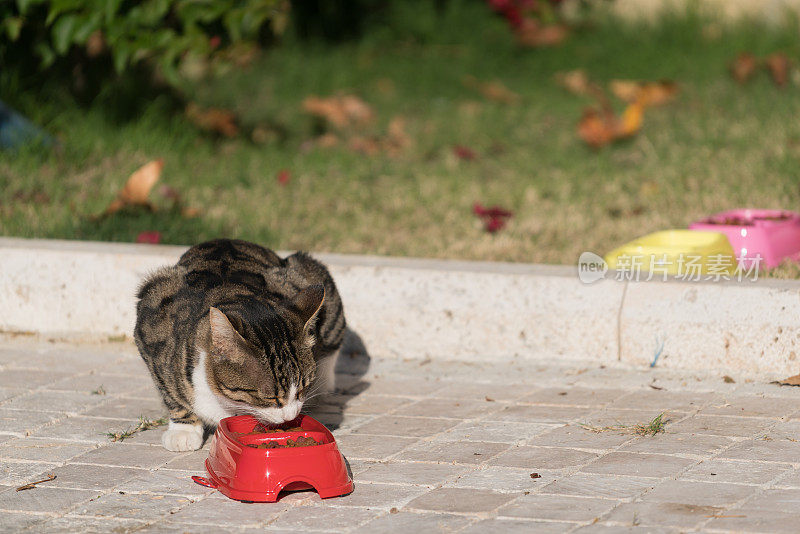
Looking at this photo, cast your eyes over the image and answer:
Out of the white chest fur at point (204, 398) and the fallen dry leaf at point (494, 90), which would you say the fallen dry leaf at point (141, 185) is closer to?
the white chest fur at point (204, 398)

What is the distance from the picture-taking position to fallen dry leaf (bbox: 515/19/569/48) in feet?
36.0

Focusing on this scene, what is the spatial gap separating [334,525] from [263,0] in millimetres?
4298

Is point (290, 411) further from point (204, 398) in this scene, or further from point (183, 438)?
point (183, 438)

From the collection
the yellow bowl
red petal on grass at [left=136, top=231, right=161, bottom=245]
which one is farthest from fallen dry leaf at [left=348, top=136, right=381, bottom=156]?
the yellow bowl

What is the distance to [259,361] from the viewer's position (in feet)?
12.7

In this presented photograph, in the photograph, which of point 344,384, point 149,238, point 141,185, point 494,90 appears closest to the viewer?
point 344,384

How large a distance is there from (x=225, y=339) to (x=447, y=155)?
4791 millimetres

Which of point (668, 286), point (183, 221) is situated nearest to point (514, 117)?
point (183, 221)

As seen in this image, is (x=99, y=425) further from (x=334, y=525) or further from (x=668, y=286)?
(x=668, y=286)

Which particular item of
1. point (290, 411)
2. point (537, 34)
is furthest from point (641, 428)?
point (537, 34)

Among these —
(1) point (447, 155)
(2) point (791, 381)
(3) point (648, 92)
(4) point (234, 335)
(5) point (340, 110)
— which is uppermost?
(3) point (648, 92)

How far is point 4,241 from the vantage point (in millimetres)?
5887

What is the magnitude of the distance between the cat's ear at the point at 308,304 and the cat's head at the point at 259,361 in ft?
0.05

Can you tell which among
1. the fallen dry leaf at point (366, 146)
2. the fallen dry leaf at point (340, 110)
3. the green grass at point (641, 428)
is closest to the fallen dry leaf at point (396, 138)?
the fallen dry leaf at point (366, 146)
